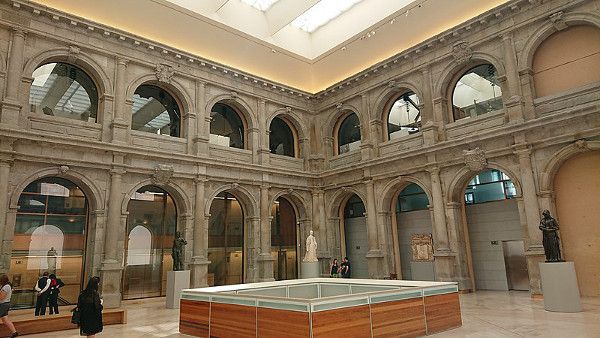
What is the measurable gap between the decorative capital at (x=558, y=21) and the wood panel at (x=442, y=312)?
9929 mm

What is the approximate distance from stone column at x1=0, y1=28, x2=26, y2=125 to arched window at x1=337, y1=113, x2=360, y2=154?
1351 centimetres

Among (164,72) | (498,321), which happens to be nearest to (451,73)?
(498,321)

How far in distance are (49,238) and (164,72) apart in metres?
7.27

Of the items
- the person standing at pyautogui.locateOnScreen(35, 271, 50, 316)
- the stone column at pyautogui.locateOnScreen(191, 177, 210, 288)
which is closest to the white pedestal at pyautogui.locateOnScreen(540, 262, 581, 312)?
the stone column at pyautogui.locateOnScreen(191, 177, 210, 288)

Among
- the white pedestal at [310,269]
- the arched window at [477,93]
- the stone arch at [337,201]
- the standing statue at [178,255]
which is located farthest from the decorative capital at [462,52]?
the standing statue at [178,255]

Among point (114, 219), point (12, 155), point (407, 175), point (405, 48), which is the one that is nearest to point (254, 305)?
point (114, 219)

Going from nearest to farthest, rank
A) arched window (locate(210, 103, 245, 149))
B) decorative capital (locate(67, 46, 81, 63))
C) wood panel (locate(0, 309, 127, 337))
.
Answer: wood panel (locate(0, 309, 127, 337)), decorative capital (locate(67, 46, 81, 63)), arched window (locate(210, 103, 245, 149))

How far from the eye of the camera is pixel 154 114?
1623 cm

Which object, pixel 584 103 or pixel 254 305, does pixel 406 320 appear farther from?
pixel 584 103

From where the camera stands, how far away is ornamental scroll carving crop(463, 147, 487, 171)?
46.4ft

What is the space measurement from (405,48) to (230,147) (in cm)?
880

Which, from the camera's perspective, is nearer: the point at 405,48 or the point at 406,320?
the point at 406,320

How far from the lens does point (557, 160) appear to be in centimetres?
1248

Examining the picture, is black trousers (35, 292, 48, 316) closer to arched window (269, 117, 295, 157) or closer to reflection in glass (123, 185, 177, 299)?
reflection in glass (123, 185, 177, 299)
